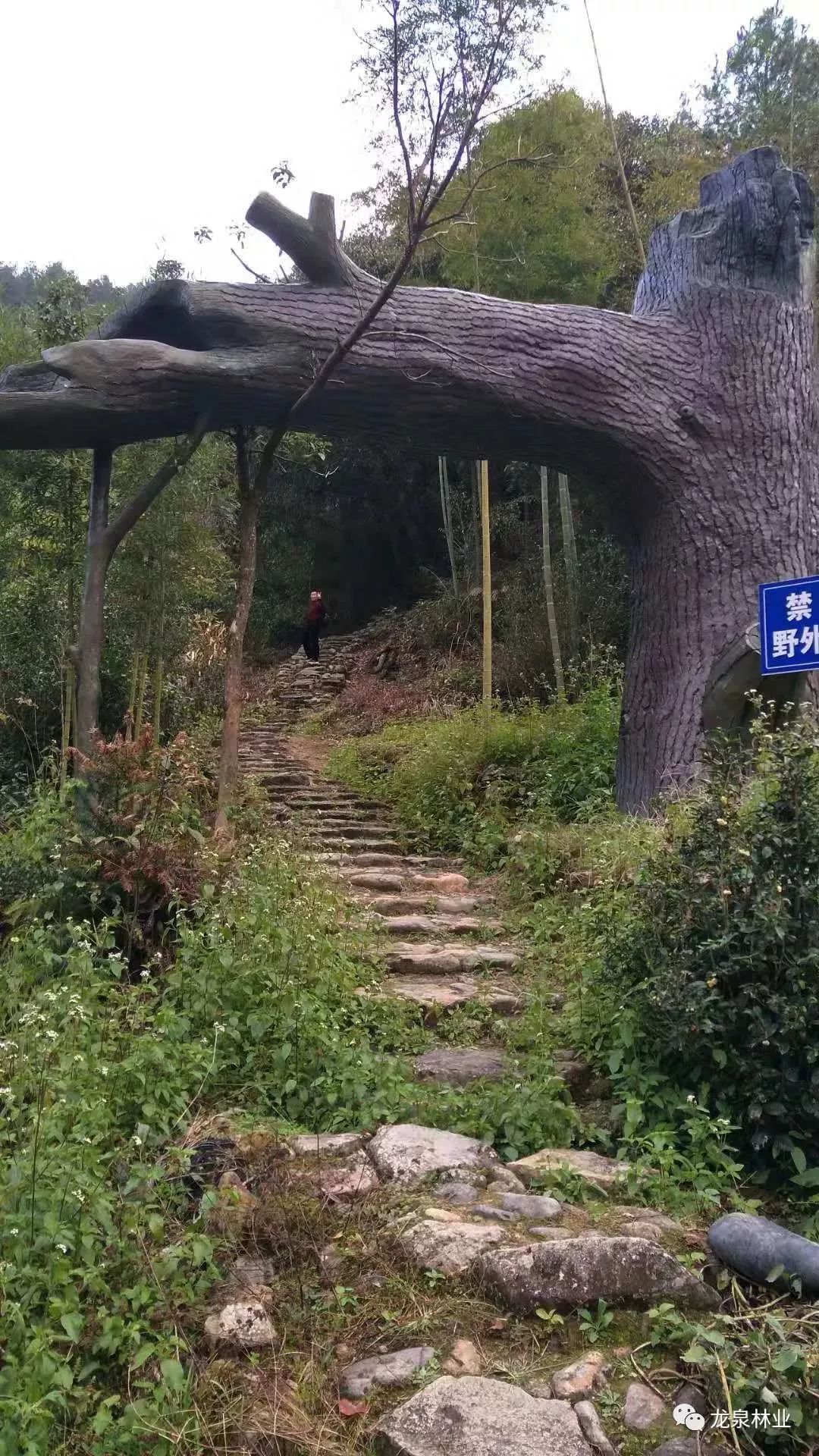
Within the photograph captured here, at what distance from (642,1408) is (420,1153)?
112cm

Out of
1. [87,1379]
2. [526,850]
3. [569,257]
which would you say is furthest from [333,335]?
[569,257]

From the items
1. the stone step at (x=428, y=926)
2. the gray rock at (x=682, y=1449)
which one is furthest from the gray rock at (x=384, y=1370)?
the stone step at (x=428, y=926)

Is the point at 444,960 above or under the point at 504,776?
under

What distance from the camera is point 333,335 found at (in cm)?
640

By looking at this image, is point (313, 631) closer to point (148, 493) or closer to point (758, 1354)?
point (148, 493)

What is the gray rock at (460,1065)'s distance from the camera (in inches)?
161

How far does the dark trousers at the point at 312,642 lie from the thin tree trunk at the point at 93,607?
39.6ft

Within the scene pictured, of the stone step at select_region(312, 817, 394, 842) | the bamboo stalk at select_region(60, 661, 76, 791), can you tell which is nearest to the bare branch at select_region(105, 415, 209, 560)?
the bamboo stalk at select_region(60, 661, 76, 791)

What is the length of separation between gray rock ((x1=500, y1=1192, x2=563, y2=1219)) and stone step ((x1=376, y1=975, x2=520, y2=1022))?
5.38ft

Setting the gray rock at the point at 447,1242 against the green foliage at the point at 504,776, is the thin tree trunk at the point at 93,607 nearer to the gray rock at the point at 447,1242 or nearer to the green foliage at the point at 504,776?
the green foliage at the point at 504,776

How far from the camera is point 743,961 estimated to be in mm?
3426

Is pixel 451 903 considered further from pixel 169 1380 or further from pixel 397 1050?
pixel 169 1380

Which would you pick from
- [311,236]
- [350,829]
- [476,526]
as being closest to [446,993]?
[350,829]

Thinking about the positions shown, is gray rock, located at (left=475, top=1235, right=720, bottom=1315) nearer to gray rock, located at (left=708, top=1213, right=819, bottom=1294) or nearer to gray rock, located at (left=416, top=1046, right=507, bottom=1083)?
gray rock, located at (left=708, top=1213, right=819, bottom=1294)
